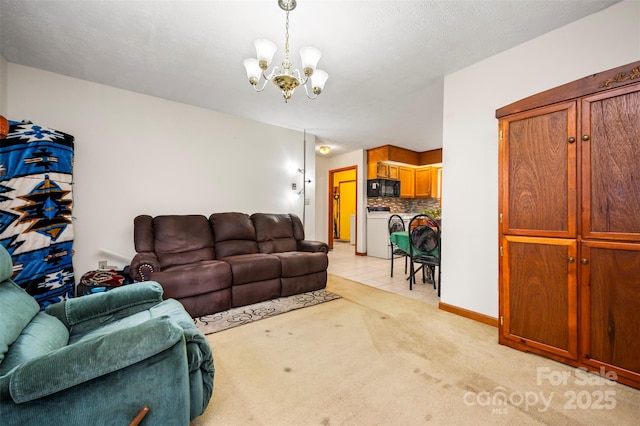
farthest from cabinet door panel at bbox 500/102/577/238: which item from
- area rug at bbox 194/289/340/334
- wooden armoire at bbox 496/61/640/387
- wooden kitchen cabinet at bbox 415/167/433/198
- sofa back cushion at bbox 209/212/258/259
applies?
wooden kitchen cabinet at bbox 415/167/433/198

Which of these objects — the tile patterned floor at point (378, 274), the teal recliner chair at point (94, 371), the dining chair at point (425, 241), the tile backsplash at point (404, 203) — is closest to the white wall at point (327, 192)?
the tile backsplash at point (404, 203)

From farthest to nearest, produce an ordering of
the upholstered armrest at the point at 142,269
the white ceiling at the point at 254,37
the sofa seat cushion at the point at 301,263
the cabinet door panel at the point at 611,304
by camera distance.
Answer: the sofa seat cushion at the point at 301,263 < the upholstered armrest at the point at 142,269 < the white ceiling at the point at 254,37 < the cabinet door panel at the point at 611,304

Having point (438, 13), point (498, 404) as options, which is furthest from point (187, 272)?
point (438, 13)

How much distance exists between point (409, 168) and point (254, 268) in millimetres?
5464

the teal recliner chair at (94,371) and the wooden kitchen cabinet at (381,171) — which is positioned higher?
the wooden kitchen cabinet at (381,171)

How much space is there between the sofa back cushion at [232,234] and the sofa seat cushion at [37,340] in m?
2.07

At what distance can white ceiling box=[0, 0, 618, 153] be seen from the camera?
1.91 metres

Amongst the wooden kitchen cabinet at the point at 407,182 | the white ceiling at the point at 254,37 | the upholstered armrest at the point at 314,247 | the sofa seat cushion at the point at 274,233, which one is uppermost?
the white ceiling at the point at 254,37

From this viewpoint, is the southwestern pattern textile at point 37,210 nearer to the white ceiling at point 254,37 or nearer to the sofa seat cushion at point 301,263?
the white ceiling at point 254,37

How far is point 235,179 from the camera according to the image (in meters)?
4.13

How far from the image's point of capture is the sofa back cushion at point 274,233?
3801 mm

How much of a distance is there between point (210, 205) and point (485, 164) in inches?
137

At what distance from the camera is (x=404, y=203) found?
7496 mm

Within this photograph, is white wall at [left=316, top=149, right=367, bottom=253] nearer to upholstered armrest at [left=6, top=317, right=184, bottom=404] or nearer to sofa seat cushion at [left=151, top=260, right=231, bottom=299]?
sofa seat cushion at [left=151, top=260, right=231, bottom=299]
